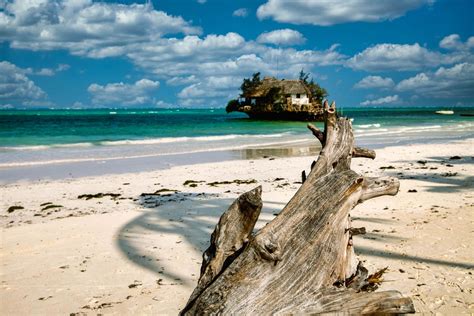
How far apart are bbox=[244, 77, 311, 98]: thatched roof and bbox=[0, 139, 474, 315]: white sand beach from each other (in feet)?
159

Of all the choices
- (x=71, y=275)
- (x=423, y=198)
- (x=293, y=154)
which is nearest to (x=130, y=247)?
(x=71, y=275)

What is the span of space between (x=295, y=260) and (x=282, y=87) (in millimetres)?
59300

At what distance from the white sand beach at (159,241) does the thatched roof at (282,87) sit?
48.6 m

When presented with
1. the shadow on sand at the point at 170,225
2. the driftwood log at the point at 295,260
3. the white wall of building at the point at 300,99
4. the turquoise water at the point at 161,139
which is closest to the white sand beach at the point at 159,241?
the shadow on sand at the point at 170,225

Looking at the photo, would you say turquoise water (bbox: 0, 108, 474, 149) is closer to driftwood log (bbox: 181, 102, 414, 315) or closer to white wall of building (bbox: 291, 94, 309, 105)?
white wall of building (bbox: 291, 94, 309, 105)

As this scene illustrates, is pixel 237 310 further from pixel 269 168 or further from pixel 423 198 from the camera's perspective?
pixel 269 168

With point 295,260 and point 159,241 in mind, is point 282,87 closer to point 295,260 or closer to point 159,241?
point 159,241

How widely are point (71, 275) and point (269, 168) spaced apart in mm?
11194

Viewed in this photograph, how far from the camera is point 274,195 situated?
10.4m

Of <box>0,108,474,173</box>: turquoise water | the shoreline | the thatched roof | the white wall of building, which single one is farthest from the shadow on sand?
the thatched roof

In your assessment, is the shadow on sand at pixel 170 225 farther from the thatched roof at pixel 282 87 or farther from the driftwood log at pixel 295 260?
the thatched roof at pixel 282 87

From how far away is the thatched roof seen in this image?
60750 mm

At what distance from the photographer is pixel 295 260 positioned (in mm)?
3145

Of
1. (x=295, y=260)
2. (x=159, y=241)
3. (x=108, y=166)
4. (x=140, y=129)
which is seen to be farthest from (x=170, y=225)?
(x=140, y=129)
